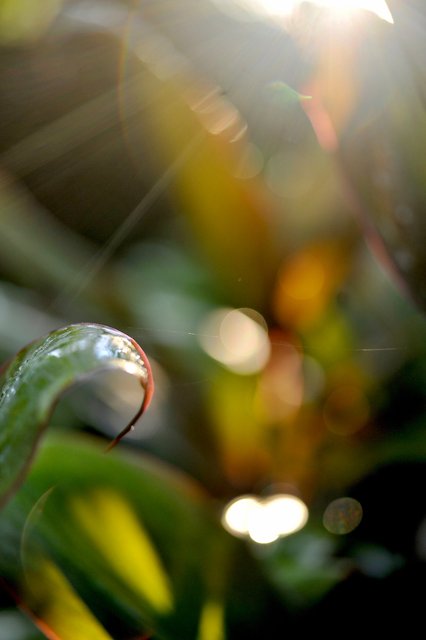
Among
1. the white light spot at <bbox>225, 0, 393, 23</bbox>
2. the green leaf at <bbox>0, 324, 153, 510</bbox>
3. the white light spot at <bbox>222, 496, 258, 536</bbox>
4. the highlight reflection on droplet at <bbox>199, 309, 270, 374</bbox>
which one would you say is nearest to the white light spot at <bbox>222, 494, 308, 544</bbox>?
the white light spot at <bbox>222, 496, 258, 536</bbox>

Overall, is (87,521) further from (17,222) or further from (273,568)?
(17,222)

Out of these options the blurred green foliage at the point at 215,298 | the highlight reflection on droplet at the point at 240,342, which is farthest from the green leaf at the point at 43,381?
the highlight reflection on droplet at the point at 240,342

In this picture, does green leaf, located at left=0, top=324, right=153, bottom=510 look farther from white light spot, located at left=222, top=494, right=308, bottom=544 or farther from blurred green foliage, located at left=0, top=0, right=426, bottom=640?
white light spot, located at left=222, top=494, right=308, bottom=544

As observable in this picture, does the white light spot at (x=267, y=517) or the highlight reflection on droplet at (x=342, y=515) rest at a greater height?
the white light spot at (x=267, y=517)

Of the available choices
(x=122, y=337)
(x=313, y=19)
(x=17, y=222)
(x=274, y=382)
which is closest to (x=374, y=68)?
(x=313, y=19)

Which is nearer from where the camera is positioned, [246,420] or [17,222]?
[246,420]

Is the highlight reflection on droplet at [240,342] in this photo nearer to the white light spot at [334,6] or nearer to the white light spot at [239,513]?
the white light spot at [239,513]

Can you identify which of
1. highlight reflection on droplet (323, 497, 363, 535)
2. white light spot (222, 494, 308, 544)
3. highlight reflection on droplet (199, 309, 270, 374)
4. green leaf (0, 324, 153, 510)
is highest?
green leaf (0, 324, 153, 510)
